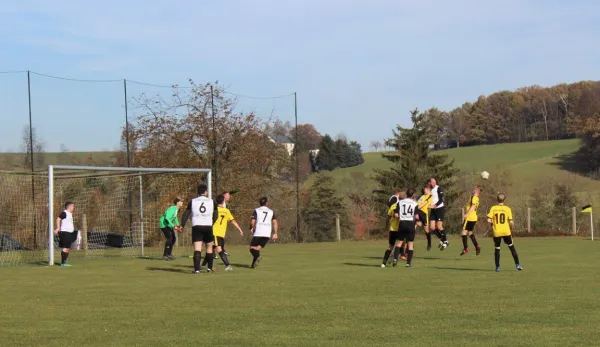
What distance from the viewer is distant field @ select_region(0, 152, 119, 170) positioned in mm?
37438

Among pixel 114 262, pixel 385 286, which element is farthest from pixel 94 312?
pixel 114 262

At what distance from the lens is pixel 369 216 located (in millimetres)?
60188

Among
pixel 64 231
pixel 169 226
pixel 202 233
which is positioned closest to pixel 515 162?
pixel 169 226

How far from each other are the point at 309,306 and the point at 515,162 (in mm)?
82168

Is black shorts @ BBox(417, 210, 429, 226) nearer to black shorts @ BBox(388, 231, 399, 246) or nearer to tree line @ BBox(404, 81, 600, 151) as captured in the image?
black shorts @ BBox(388, 231, 399, 246)

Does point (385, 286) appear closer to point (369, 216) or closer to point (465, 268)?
point (465, 268)

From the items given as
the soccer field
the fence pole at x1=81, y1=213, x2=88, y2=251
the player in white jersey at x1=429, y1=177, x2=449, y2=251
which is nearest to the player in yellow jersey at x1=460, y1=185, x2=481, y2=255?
the player in white jersey at x1=429, y1=177, x2=449, y2=251

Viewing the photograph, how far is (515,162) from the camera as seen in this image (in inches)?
3568

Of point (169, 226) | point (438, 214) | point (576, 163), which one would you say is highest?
point (576, 163)

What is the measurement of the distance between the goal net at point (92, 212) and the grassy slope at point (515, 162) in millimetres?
42326

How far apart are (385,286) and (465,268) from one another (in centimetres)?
497

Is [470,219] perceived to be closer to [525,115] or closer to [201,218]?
[201,218]

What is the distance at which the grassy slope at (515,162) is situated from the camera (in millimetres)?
80250

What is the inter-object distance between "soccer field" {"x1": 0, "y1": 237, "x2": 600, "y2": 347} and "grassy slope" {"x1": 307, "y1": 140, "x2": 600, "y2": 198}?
5717 cm
